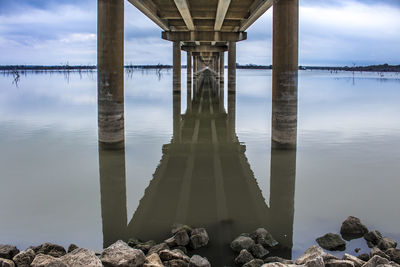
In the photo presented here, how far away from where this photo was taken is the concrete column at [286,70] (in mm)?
10317

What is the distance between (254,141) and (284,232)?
710 centimetres

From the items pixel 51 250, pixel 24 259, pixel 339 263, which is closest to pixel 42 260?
pixel 24 259

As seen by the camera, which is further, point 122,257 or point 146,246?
point 146,246

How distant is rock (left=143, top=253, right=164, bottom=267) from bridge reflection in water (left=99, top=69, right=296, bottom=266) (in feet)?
2.45

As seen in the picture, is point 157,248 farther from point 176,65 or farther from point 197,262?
point 176,65

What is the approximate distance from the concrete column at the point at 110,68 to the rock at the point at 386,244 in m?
7.67

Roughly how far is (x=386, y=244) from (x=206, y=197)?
10.2 feet

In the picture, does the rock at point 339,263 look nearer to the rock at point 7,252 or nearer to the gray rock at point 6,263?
the gray rock at point 6,263

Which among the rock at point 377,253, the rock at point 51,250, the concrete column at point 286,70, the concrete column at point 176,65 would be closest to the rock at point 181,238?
the rock at point 51,250

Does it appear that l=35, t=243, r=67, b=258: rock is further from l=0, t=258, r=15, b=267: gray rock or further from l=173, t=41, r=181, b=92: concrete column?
l=173, t=41, r=181, b=92: concrete column

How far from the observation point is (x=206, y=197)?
6.83 m

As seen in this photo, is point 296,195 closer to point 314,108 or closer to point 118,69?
point 118,69

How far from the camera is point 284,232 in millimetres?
5473

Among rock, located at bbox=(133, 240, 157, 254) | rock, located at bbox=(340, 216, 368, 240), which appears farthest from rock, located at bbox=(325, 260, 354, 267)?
rock, located at bbox=(133, 240, 157, 254)
